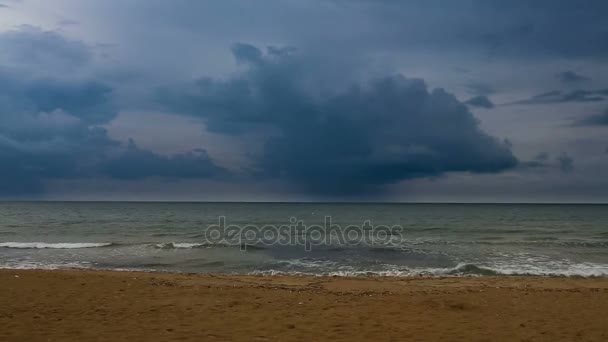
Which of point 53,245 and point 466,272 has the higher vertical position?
point 466,272

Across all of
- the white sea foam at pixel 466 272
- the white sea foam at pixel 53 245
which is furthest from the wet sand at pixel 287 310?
the white sea foam at pixel 53 245

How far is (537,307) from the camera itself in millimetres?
10430

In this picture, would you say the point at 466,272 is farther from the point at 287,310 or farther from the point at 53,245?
the point at 53,245

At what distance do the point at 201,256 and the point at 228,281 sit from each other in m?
9.48

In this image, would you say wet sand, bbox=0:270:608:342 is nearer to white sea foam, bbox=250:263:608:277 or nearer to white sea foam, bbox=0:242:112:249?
white sea foam, bbox=250:263:608:277

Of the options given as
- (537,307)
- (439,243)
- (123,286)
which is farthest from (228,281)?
(439,243)

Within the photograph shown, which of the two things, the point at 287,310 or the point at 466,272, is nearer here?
the point at 287,310

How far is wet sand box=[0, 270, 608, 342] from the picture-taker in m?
7.83

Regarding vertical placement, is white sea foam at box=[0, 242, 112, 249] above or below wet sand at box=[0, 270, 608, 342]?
below

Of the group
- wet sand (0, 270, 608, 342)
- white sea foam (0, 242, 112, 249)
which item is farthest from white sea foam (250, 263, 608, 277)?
white sea foam (0, 242, 112, 249)

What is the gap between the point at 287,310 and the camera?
9758 mm

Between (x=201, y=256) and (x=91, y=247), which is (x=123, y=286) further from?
(x=91, y=247)

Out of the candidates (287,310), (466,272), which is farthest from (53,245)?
(466,272)

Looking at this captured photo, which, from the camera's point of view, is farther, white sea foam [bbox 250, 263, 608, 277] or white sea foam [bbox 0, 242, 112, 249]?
white sea foam [bbox 0, 242, 112, 249]
